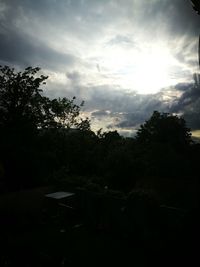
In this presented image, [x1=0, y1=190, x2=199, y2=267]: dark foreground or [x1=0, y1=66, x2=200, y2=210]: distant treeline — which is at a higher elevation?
[x1=0, y1=66, x2=200, y2=210]: distant treeline

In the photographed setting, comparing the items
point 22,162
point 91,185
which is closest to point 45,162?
point 22,162

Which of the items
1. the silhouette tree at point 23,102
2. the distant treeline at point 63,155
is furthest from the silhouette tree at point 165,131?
the silhouette tree at point 23,102

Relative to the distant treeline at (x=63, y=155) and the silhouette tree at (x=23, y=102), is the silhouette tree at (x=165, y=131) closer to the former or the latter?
the distant treeline at (x=63, y=155)

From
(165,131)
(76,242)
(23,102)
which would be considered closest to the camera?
(76,242)

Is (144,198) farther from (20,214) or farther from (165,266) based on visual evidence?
(20,214)

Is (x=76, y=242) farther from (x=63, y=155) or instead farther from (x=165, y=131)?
(x=165, y=131)

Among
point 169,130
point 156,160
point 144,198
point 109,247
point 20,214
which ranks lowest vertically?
point 109,247

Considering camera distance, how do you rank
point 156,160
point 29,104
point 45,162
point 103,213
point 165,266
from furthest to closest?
1. point 29,104
2. point 156,160
3. point 45,162
4. point 103,213
5. point 165,266

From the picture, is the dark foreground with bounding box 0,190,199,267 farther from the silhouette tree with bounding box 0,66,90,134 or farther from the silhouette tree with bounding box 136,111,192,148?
the silhouette tree with bounding box 136,111,192,148

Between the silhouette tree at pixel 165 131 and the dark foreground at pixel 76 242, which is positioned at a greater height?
the silhouette tree at pixel 165 131

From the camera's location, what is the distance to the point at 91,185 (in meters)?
17.1

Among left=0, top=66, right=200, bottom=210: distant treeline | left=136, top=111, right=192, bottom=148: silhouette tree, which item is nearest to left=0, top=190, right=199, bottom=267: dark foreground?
left=0, top=66, right=200, bottom=210: distant treeline

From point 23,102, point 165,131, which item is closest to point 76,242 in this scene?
point 23,102

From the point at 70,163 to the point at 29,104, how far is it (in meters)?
9.60
